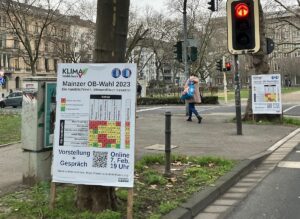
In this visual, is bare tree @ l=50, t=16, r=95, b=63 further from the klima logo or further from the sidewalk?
the klima logo

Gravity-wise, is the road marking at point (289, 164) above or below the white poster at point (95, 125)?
below

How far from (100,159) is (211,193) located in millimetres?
2080

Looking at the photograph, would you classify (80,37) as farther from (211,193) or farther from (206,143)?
(211,193)

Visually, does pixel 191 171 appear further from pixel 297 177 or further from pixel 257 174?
pixel 297 177

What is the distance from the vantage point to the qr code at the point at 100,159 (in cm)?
530

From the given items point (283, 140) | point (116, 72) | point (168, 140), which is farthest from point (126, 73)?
point (283, 140)

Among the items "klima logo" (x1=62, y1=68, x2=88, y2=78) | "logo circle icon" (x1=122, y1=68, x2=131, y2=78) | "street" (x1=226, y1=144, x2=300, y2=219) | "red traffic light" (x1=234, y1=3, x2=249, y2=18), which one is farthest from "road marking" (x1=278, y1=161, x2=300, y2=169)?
"klima logo" (x1=62, y1=68, x2=88, y2=78)

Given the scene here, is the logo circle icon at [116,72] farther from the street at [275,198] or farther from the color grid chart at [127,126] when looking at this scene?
the street at [275,198]

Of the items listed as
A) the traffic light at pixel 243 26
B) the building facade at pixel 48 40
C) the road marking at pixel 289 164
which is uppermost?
the building facade at pixel 48 40

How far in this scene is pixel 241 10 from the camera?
12.1 meters

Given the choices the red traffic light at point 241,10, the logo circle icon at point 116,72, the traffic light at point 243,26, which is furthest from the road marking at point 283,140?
the logo circle icon at point 116,72

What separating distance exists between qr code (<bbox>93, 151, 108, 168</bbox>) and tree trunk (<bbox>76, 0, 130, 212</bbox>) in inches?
12.9

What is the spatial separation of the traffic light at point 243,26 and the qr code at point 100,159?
7561 millimetres

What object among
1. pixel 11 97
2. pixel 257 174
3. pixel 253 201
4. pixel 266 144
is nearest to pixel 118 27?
pixel 253 201
